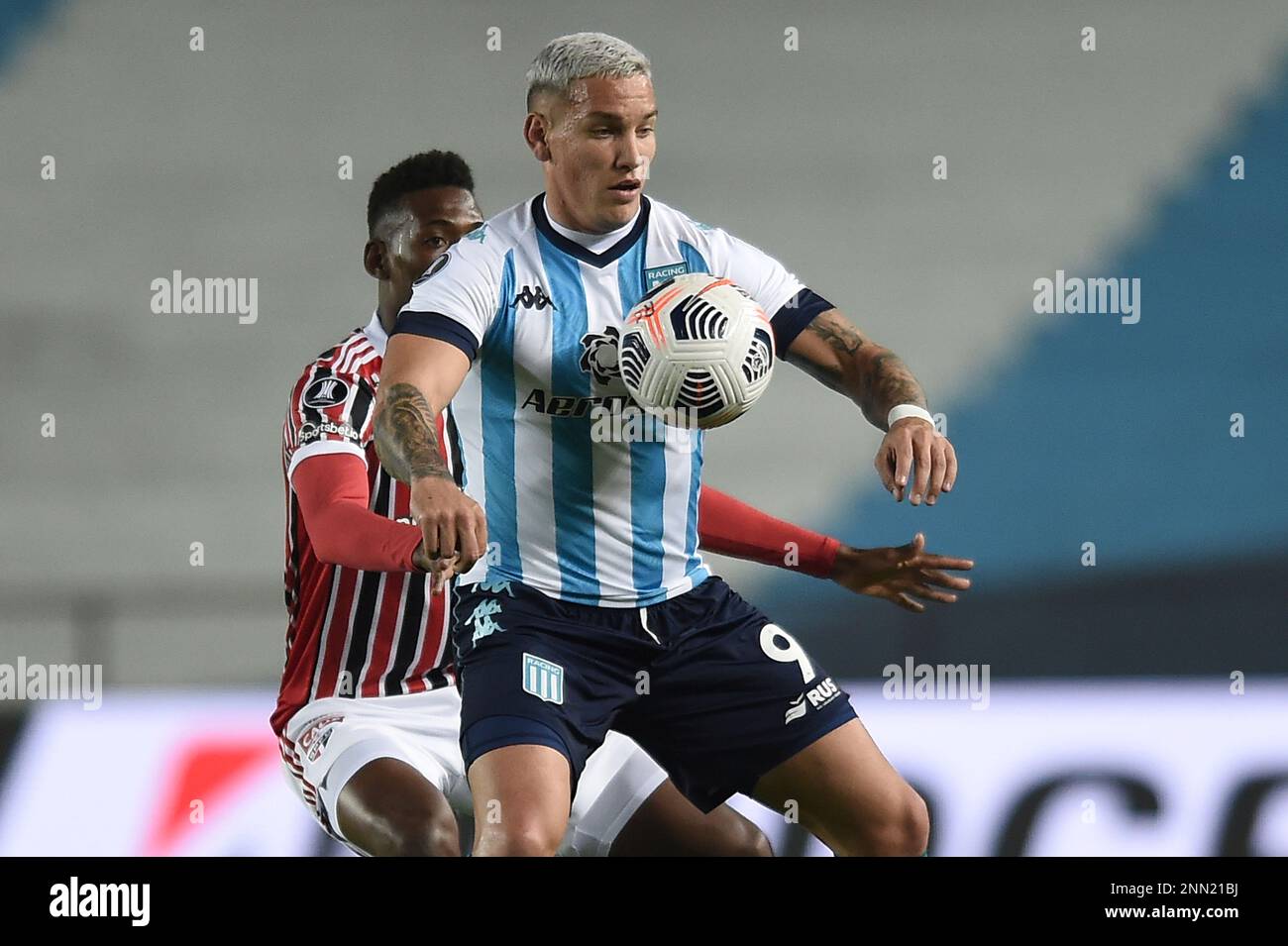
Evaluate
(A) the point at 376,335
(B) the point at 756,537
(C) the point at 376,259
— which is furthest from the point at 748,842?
(C) the point at 376,259

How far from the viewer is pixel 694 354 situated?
261 centimetres

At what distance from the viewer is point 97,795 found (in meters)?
4.44

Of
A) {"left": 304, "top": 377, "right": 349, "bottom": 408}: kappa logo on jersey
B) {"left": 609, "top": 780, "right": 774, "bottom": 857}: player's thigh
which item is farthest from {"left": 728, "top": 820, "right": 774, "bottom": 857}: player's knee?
{"left": 304, "top": 377, "right": 349, "bottom": 408}: kappa logo on jersey

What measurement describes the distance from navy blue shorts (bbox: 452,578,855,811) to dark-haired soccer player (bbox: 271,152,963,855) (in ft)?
0.79

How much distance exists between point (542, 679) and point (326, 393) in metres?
0.94

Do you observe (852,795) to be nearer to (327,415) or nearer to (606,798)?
(606,798)

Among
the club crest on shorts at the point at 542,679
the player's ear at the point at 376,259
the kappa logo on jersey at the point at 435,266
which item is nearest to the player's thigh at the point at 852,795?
the club crest on shorts at the point at 542,679

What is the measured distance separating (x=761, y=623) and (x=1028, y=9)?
3750 millimetres

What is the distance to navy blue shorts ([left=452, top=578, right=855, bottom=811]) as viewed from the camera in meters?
2.67

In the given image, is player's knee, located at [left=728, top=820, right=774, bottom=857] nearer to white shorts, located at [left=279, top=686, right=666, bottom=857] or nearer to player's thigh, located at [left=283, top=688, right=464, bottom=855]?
white shorts, located at [left=279, top=686, right=666, bottom=857]

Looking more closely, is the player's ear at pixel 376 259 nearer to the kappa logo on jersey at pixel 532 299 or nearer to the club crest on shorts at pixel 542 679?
the kappa logo on jersey at pixel 532 299
